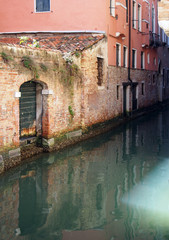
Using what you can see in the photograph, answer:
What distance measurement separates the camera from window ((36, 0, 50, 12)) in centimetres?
1484

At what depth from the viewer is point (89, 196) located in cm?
649

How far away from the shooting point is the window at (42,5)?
1484 cm

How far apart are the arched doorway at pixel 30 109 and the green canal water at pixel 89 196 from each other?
0.90 metres

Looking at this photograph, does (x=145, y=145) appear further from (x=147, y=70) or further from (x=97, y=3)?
(x=147, y=70)

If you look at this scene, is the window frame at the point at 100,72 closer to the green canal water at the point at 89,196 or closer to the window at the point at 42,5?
the window at the point at 42,5

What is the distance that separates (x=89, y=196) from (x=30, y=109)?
4491mm

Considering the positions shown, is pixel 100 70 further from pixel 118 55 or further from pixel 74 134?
pixel 74 134

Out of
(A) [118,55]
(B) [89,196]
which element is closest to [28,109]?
(B) [89,196]

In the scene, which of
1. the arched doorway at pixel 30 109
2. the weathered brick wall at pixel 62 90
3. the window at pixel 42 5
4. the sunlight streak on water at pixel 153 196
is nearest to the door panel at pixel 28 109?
the arched doorway at pixel 30 109

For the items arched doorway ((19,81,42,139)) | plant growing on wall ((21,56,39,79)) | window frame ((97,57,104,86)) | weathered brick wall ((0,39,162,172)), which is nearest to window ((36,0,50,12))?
weathered brick wall ((0,39,162,172))

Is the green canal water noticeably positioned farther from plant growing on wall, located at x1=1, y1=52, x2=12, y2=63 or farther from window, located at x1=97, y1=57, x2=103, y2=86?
window, located at x1=97, y1=57, x2=103, y2=86

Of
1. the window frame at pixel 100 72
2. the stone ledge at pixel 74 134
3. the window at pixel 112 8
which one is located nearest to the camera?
the stone ledge at pixel 74 134

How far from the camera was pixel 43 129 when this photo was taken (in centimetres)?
1048

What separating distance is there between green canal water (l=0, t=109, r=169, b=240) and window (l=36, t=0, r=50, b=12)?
674 centimetres
